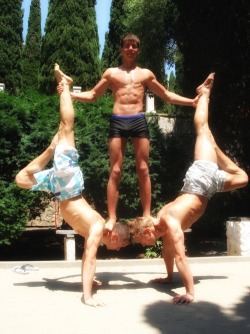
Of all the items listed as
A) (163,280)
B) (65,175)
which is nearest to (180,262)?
(163,280)

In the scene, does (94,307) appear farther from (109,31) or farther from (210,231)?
(109,31)

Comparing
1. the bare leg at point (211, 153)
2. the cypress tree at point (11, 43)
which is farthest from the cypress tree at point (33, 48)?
the bare leg at point (211, 153)

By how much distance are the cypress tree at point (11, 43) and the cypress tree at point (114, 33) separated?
4394 mm

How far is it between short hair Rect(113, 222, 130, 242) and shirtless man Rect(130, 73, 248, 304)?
0.07 meters

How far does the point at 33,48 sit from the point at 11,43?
9770mm

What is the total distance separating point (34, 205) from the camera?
24.9 feet

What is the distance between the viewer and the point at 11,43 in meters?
23.8

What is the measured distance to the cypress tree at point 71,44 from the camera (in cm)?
2006

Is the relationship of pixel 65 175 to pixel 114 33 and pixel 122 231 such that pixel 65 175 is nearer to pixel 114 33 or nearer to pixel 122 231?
pixel 122 231

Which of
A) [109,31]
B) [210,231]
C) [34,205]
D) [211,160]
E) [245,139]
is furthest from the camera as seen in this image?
[109,31]

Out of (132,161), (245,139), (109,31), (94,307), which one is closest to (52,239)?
(132,161)

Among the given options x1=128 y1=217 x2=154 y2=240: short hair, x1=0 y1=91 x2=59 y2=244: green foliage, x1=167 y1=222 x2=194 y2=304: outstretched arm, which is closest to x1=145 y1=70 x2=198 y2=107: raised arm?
x1=128 y1=217 x2=154 y2=240: short hair

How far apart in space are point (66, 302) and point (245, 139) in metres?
6.02

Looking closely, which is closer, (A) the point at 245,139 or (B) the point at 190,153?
(B) the point at 190,153
